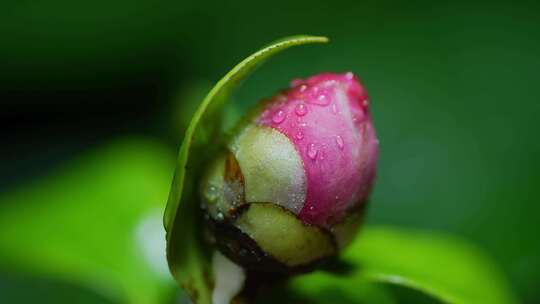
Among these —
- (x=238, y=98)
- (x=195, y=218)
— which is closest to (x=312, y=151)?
(x=195, y=218)

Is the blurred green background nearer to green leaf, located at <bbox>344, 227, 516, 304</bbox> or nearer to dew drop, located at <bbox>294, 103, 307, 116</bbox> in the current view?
green leaf, located at <bbox>344, 227, 516, 304</bbox>

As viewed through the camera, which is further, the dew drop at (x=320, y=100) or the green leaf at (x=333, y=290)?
the green leaf at (x=333, y=290)

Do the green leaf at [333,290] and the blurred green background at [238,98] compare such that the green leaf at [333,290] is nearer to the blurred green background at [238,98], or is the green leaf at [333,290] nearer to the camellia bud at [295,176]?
the camellia bud at [295,176]

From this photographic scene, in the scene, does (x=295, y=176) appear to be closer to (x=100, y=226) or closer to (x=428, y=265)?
(x=428, y=265)

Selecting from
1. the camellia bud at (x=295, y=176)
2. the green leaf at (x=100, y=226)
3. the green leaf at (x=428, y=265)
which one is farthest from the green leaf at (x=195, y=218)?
the green leaf at (x=100, y=226)

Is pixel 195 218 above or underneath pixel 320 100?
underneath

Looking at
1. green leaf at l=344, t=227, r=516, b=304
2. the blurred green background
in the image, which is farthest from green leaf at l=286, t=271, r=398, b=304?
the blurred green background

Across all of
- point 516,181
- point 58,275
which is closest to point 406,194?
point 516,181

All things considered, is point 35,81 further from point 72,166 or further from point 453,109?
point 453,109
